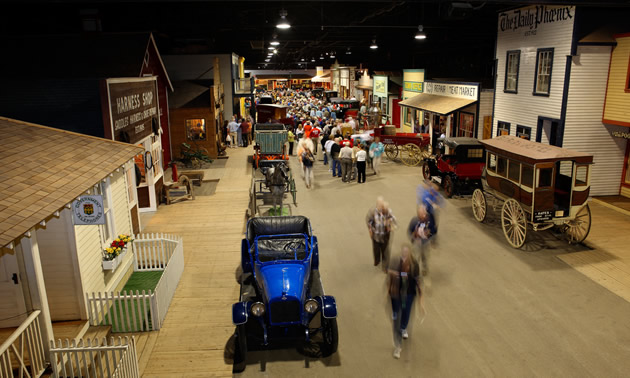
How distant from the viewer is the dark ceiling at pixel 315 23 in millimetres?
19281

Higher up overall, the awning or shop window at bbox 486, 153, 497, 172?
the awning

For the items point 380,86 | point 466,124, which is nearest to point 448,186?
point 466,124

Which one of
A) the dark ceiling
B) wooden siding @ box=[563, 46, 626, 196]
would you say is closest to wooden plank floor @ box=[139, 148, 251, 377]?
the dark ceiling

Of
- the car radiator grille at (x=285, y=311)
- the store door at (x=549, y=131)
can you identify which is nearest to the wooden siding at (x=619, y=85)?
the store door at (x=549, y=131)

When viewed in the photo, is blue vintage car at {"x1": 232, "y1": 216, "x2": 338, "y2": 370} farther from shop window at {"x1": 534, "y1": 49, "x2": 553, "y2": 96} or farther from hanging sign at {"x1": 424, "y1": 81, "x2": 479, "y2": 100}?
hanging sign at {"x1": 424, "y1": 81, "x2": 479, "y2": 100}

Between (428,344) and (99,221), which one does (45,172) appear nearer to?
(99,221)

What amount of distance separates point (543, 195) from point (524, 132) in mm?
7914

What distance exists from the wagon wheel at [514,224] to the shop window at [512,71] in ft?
27.3

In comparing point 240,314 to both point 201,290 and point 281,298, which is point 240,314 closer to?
point 281,298

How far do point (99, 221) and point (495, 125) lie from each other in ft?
58.1

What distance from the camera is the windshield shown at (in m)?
8.77

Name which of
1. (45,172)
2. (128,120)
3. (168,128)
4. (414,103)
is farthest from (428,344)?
(414,103)

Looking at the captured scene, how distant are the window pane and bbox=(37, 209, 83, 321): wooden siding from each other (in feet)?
33.3

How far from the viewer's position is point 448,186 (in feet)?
55.8
